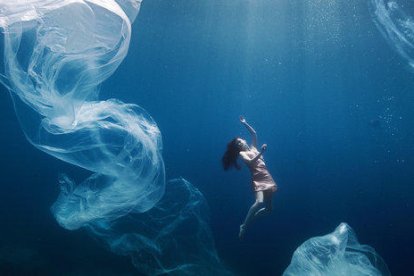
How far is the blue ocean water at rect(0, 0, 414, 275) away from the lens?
9.43 meters

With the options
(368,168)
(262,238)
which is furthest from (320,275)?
(368,168)

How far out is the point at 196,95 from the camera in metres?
10.1

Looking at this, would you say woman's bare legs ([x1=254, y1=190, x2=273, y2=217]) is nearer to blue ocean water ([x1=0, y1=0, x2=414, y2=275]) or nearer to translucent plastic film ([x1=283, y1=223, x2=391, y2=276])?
translucent plastic film ([x1=283, y1=223, x2=391, y2=276])

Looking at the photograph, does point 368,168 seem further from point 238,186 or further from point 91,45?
point 91,45

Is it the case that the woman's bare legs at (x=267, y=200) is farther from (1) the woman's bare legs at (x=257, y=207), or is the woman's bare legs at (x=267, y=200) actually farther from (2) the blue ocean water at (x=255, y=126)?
(2) the blue ocean water at (x=255, y=126)

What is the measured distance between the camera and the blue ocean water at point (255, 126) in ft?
30.9

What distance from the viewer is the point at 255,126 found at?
9.95m

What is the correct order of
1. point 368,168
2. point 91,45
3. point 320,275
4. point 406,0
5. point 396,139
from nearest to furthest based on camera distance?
point 91,45, point 320,275, point 406,0, point 368,168, point 396,139

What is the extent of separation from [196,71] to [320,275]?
20.5ft

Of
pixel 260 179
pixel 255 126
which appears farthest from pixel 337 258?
pixel 255 126

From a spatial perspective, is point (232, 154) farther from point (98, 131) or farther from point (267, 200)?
point (98, 131)

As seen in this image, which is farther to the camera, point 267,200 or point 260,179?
point 267,200

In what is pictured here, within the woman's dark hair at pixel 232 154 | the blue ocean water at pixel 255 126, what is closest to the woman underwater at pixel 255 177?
the woman's dark hair at pixel 232 154

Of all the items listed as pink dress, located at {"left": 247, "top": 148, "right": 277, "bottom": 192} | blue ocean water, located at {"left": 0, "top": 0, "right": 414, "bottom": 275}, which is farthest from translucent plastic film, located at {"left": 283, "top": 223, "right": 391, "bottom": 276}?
blue ocean water, located at {"left": 0, "top": 0, "right": 414, "bottom": 275}
